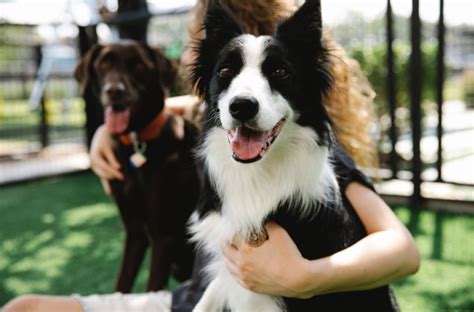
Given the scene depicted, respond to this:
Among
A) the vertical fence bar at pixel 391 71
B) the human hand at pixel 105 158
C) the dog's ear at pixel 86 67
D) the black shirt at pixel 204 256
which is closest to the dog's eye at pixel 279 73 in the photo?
the black shirt at pixel 204 256

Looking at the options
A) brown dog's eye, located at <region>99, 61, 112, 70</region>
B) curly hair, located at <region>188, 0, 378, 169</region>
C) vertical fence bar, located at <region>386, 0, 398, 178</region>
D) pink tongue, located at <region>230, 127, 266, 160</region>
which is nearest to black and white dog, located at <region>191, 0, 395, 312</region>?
pink tongue, located at <region>230, 127, 266, 160</region>

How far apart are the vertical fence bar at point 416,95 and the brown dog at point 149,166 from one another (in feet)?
7.50

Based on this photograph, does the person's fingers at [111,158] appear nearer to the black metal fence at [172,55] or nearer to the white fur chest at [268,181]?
the white fur chest at [268,181]

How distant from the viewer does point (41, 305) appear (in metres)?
1.83

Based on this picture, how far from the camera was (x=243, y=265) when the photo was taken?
1585mm

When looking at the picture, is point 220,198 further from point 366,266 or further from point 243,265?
point 366,266

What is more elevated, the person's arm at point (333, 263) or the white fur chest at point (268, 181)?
the white fur chest at point (268, 181)

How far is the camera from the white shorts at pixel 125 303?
75.2 inches

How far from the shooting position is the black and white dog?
5.16ft

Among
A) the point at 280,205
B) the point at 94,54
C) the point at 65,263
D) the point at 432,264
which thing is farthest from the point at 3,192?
the point at 280,205

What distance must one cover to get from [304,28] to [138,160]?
123cm

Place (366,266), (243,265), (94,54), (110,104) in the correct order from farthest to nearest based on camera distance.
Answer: (94,54), (110,104), (243,265), (366,266)

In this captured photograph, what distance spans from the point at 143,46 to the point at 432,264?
2.12 metres

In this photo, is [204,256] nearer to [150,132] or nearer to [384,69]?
[150,132]
